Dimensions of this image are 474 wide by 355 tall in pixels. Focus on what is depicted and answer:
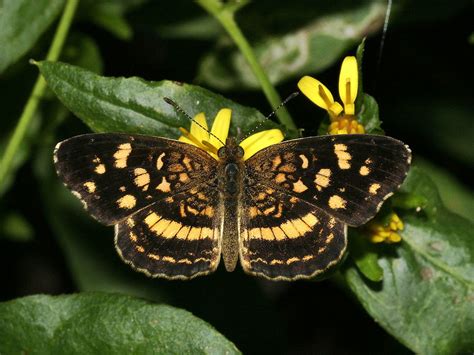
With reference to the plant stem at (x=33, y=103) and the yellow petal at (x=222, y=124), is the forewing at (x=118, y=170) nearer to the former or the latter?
the yellow petal at (x=222, y=124)

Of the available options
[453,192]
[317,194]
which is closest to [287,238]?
[317,194]

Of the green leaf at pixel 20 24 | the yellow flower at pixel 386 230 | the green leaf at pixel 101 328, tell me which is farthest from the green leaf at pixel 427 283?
the green leaf at pixel 20 24

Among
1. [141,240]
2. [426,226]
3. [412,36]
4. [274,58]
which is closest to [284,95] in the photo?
[274,58]

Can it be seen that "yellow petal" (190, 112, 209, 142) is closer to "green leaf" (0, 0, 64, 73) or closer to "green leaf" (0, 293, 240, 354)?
"green leaf" (0, 293, 240, 354)

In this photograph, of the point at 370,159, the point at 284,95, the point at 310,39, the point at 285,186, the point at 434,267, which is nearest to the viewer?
the point at 370,159

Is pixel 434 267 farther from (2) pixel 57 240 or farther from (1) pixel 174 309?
(2) pixel 57 240

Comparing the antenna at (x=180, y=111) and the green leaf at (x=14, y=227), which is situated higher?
the green leaf at (x=14, y=227)
